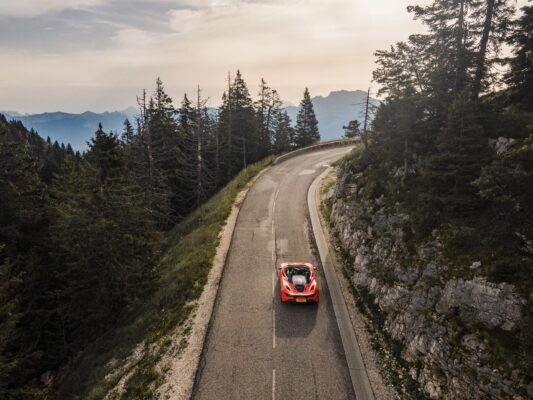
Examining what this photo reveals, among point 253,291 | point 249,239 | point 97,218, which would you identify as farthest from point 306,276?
point 97,218

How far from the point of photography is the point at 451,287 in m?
12.9

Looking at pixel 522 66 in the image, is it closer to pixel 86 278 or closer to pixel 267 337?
pixel 267 337

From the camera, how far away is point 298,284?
18375 mm

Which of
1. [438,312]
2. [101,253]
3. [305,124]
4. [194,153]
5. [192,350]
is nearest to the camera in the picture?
[438,312]

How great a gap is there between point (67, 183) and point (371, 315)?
22396 millimetres

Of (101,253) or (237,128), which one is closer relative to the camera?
(101,253)

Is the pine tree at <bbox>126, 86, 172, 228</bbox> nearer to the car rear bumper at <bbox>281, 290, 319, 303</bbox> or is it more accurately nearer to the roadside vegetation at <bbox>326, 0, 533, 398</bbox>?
the car rear bumper at <bbox>281, 290, 319, 303</bbox>

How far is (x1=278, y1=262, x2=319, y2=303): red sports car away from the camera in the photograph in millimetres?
17688

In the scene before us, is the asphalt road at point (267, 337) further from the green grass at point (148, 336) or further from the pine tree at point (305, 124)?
the pine tree at point (305, 124)

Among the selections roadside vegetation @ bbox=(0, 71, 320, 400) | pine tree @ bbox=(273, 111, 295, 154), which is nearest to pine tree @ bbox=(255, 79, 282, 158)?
pine tree @ bbox=(273, 111, 295, 154)

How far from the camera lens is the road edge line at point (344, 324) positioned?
1328cm

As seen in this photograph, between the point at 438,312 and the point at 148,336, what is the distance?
13.8 metres

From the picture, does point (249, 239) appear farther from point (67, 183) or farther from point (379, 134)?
point (67, 183)

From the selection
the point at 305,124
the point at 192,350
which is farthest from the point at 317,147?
the point at 192,350
